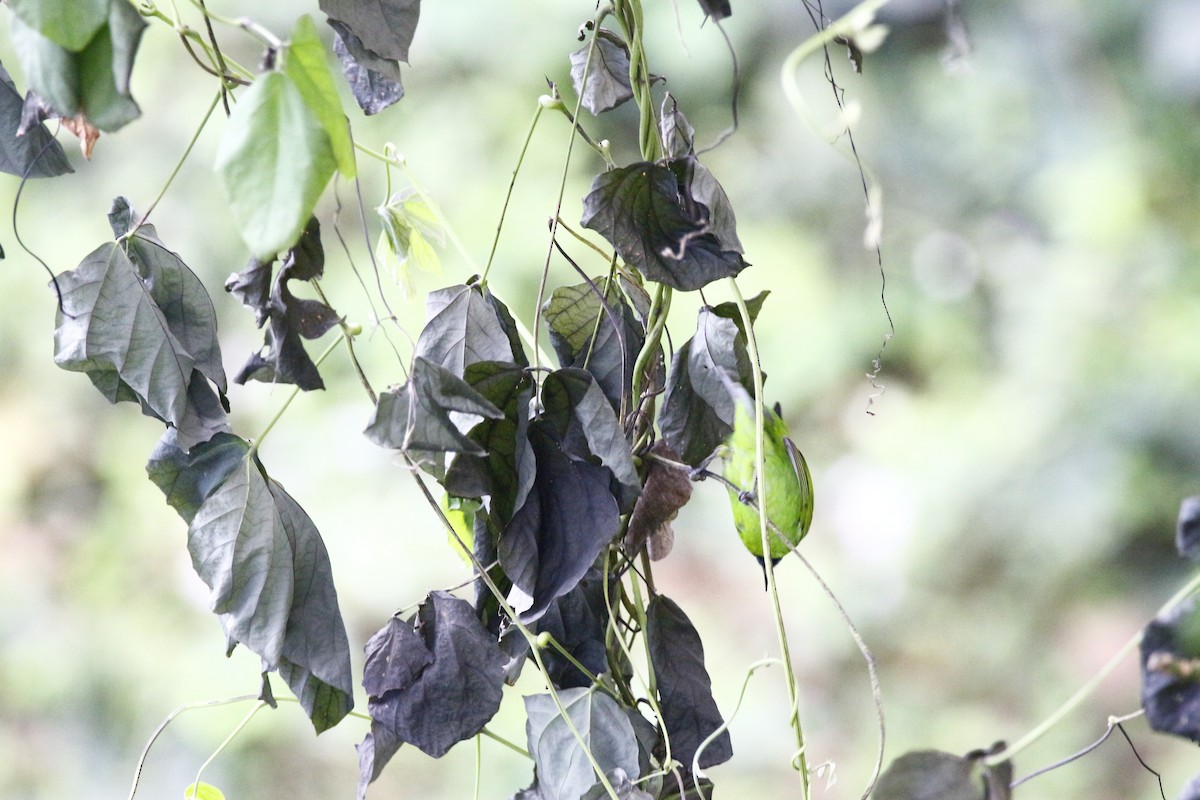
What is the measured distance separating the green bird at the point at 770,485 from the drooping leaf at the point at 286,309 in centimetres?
16

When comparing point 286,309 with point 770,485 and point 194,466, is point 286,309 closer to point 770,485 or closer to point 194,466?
point 194,466

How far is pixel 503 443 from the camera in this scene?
0.41 meters

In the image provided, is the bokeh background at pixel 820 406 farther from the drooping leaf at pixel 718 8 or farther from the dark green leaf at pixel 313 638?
the drooping leaf at pixel 718 8

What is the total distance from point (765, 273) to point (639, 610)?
1.44m

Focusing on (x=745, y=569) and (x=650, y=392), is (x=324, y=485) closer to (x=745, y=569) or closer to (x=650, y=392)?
(x=745, y=569)

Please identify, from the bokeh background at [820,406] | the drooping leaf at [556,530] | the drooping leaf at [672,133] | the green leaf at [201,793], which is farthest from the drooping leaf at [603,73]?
the bokeh background at [820,406]

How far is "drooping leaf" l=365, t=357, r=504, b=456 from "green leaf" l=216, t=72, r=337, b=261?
73 millimetres

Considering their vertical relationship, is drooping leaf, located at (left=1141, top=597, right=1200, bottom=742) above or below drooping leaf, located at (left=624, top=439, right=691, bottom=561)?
below

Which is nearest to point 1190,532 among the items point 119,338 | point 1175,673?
point 1175,673

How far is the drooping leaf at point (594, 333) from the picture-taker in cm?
46

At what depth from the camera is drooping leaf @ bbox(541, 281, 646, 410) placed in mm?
456

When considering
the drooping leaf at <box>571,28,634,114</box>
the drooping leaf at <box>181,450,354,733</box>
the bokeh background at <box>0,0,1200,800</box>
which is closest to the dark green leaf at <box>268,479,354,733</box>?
the drooping leaf at <box>181,450,354,733</box>

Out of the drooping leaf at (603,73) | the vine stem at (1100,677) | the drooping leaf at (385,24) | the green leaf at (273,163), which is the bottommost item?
the vine stem at (1100,677)

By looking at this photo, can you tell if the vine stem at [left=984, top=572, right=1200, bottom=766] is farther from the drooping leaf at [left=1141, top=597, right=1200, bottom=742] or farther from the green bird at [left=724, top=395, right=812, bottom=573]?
the green bird at [left=724, top=395, right=812, bottom=573]
